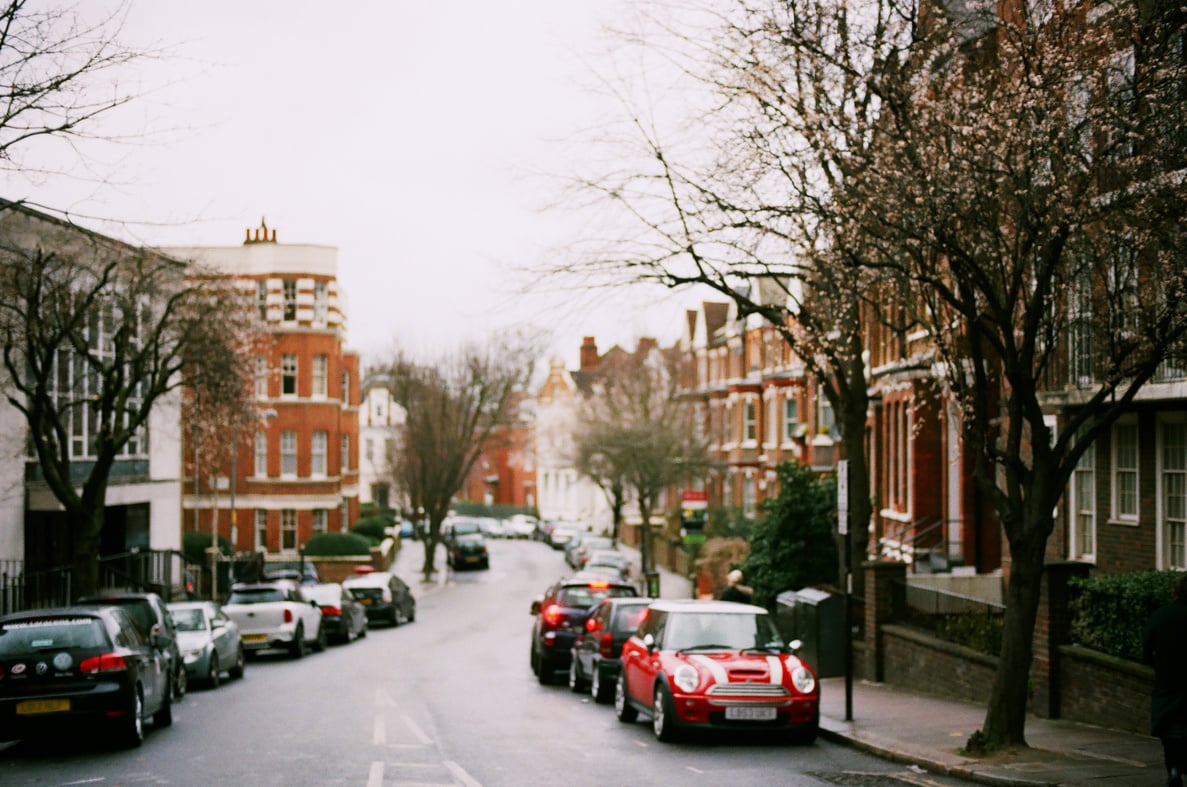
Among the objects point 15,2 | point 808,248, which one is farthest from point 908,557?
point 15,2

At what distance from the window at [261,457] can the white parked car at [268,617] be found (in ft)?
115

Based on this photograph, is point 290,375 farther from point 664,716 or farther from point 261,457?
point 664,716

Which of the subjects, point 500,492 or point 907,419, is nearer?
point 907,419

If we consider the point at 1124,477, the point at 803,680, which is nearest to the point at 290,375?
the point at 1124,477

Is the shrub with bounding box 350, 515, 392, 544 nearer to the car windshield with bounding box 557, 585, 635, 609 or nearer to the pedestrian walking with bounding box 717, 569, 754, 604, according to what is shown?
the car windshield with bounding box 557, 585, 635, 609

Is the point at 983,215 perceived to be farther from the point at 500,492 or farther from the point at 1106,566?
the point at 500,492

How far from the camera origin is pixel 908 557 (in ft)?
99.7

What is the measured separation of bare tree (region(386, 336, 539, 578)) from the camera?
6550cm

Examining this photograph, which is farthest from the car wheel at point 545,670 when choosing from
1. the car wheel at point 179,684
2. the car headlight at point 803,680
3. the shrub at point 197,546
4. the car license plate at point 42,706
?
the shrub at point 197,546

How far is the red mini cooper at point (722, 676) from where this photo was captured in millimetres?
14781

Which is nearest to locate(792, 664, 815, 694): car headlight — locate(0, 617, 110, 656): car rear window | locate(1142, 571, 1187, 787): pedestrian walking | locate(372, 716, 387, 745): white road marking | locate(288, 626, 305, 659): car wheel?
locate(372, 716, 387, 745): white road marking

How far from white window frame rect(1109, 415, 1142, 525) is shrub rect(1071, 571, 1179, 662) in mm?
5768

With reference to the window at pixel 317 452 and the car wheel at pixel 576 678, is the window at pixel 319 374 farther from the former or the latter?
the car wheel at pixel 576 678

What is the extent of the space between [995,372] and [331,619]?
61.3 ft
